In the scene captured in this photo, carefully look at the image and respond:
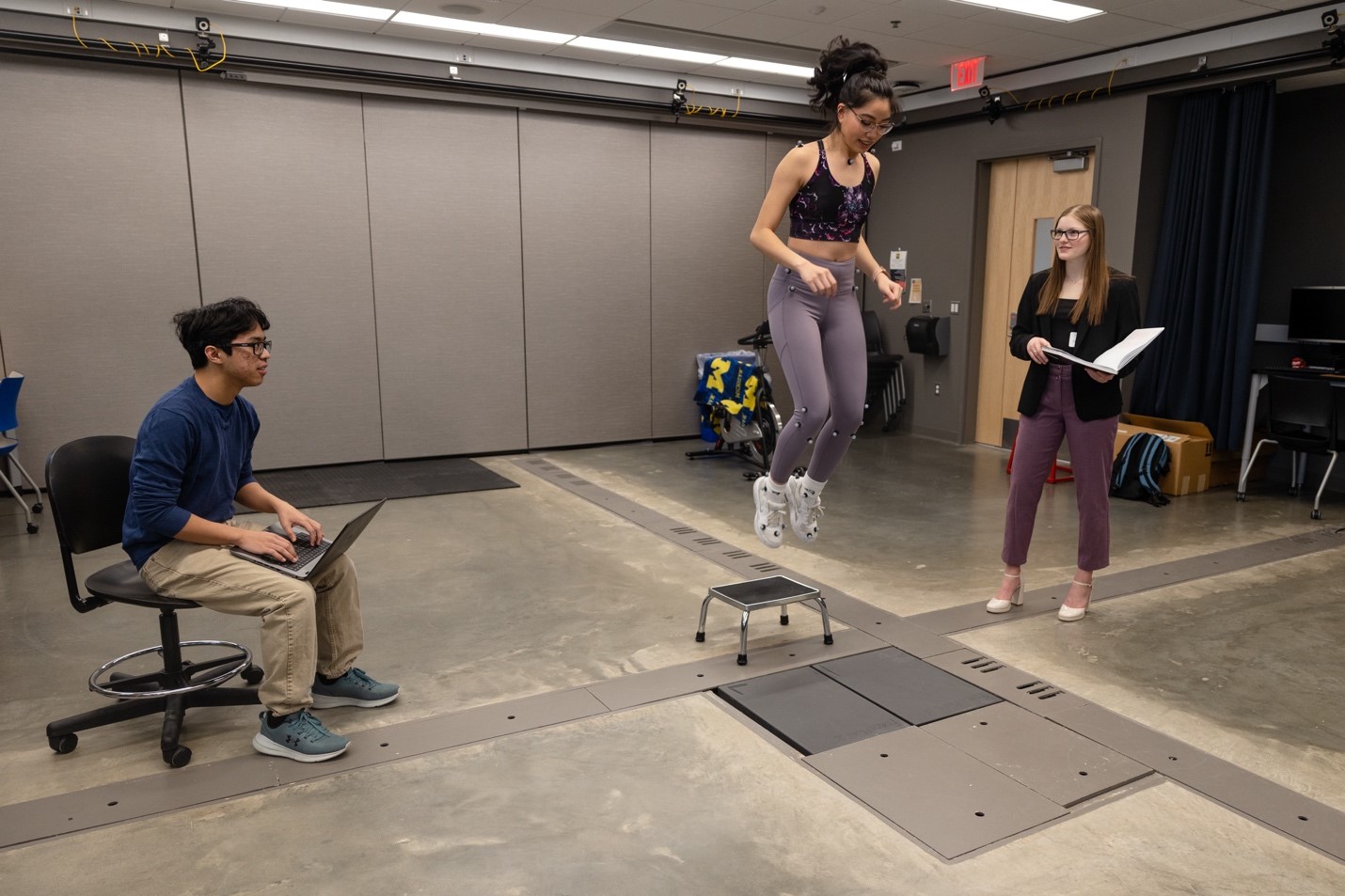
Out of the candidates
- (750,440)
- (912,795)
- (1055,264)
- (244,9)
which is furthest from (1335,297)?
(244,9)

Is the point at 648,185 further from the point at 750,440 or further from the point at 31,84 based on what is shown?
the point at 31,84

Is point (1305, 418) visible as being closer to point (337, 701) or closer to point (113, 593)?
point (337, 701)

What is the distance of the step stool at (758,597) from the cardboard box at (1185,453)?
3325 millimetres

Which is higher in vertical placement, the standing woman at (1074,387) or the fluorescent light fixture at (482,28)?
the fluorescent light fixture at (482,28)

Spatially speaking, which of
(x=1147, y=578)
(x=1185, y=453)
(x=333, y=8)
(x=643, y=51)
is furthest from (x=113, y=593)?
(x=1185, y=453)

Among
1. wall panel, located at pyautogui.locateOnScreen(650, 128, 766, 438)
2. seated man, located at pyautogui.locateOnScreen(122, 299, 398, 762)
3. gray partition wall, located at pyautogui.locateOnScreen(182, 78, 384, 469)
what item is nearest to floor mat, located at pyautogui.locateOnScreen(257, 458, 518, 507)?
gray partition wall, located at pyautogui.locateOnScreen(182, 78, 384, 469)

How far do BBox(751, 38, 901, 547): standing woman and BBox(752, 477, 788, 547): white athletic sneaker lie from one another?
239 millimetres

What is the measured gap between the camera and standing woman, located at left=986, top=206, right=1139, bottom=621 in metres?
3.60

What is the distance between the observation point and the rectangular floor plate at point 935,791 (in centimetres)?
236

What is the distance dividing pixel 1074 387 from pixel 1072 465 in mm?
307

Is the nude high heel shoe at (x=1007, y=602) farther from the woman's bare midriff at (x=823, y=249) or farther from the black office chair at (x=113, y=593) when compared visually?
the black office chair at (x=113, y=593)

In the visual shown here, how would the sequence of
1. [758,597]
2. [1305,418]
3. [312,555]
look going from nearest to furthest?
[312,555], [758,597], [1305,418]

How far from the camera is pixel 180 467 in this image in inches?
101

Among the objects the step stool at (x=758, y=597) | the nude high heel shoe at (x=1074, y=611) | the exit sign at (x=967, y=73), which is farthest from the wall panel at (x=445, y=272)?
the nude high heel shoe at (x=1074, y=611)
